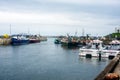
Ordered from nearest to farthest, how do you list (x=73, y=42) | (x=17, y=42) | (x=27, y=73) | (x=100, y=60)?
1. (x=27, y=73)
2. (x=100, y=60)
3. (x=73, y=42)
4. (x=17, y=42)

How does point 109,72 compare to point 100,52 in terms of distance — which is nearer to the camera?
point 109,72

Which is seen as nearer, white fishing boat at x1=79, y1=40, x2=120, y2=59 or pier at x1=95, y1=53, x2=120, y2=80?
pier at x1=95, y1=53, x2=120, y2=80

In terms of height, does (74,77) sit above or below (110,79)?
below

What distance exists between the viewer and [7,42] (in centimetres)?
13525

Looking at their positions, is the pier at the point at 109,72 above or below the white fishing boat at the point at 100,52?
above

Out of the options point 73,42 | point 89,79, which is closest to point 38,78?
→ point 89,79

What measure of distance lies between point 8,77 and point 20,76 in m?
1.67

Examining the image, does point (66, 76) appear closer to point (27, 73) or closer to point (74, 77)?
point (74, 77)

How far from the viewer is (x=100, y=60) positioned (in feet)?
172

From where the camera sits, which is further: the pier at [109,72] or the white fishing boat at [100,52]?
the white fishing boat at [100,52]

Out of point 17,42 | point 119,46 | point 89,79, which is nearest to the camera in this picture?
point 89,79

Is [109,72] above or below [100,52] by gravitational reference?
above

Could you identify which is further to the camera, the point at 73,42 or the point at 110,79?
the point at 73,42

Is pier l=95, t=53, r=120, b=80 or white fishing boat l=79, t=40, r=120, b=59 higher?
pier l=95, t=53, r=120, b=80
